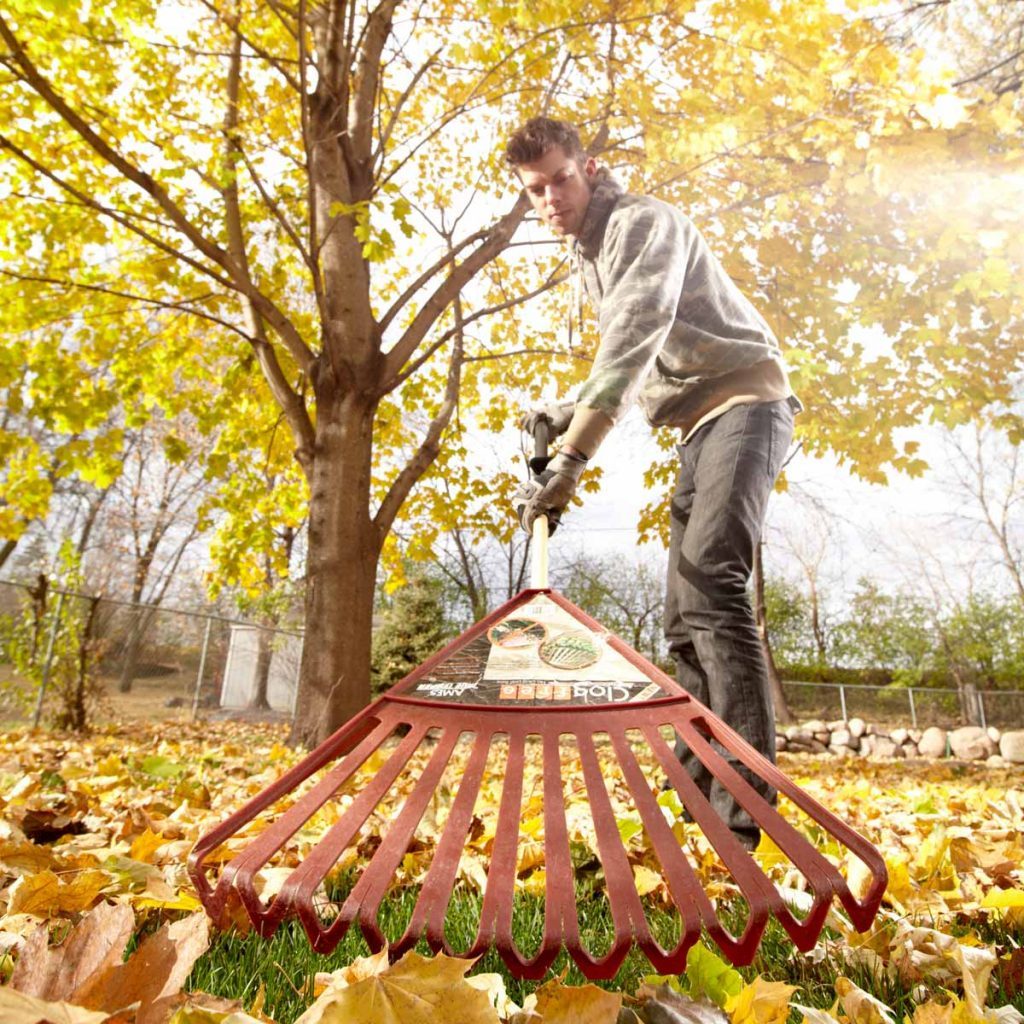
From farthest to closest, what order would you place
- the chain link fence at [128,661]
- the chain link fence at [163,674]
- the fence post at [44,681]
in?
the fence post at [44,681]
the chain link fence at [163,674]
the chain link fence at [128,661]

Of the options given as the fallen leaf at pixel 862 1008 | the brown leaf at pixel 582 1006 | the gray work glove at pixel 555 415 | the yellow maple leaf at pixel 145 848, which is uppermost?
the gray work glove at pixel 555 415

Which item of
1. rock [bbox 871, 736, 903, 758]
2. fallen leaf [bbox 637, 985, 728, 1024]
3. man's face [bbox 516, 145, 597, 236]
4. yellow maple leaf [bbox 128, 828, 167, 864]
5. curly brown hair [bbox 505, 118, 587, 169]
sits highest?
curly brown hair [bbox 505, 118, 587, 169]

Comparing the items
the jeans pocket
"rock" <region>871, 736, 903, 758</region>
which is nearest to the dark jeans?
the jeans pocket

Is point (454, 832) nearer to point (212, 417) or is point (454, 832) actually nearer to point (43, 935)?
point (43, 935)

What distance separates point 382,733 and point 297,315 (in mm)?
6087

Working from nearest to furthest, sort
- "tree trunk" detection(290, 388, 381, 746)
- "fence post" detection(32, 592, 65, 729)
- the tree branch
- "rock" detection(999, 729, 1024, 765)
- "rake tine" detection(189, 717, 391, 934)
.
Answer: "rake tine" detection(189, 717, 391, 934), "tree trunk" detection(290, 388, 381, 746), the tree branch, "fence post" detection(32, 592, 65, 729), "rock" detection(999, 729, 1024, 765)

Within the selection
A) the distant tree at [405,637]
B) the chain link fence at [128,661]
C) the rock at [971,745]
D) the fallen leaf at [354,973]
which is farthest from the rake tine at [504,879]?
the rock at [971,745]

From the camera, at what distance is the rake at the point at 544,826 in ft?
2.99

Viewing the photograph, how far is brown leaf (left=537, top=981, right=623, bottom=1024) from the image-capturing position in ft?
2.26

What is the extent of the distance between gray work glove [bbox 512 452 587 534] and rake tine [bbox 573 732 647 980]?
0.77 metres

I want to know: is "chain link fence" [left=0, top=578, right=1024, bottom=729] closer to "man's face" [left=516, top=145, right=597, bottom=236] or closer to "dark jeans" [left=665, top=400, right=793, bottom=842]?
"man's face" [left=516, top=145, right=597, bottom=236]

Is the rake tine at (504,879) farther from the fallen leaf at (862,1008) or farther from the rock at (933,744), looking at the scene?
the rock at (933,744)

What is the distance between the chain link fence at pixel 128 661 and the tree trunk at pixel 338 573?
2.60 metres

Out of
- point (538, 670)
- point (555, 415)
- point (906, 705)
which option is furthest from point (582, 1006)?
point (906, 705)
